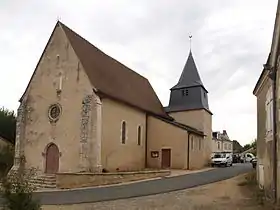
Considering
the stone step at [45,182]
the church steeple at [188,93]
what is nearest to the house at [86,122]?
the stone step at [45,182]

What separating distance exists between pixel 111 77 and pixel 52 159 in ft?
27.3

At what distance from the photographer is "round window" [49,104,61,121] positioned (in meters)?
28.6

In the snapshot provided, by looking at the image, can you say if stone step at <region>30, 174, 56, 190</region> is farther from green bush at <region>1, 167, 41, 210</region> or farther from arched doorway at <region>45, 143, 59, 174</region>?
green bush at <region>1, 167, 41, 210</region>

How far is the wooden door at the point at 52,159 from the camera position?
92.0ft

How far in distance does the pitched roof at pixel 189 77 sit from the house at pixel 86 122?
10230mm

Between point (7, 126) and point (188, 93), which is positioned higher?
point (188, 93)

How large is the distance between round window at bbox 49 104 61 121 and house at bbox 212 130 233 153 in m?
47.2

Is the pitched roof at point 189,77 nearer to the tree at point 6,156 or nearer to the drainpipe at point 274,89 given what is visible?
the tree at point 6,156

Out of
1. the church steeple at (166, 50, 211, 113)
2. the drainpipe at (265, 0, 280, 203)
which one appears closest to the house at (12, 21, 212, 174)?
the church steeple at (166, 50, 211, 113)

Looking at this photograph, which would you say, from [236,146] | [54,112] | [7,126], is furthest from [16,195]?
[236,146]

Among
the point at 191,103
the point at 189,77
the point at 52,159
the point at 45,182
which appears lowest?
the point at 45,182

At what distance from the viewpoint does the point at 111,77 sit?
32094mm

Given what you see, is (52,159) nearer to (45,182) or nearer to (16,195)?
(45,182)

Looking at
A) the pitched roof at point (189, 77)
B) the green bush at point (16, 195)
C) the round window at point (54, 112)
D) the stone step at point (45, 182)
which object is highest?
the pitched roof at point (189, 77)
